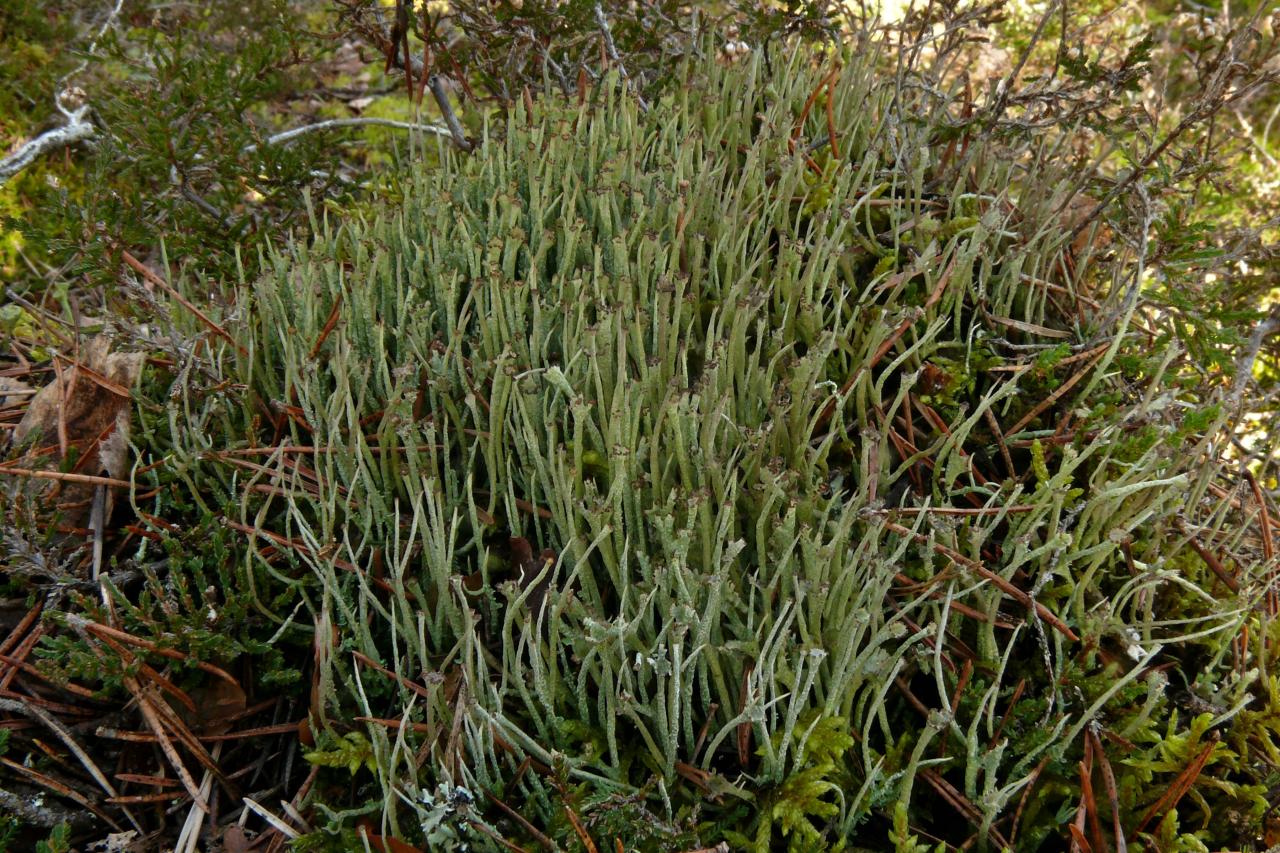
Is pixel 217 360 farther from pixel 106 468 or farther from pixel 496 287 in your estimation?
pixel 496 287

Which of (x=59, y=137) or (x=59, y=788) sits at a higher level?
(x=59, y=137)

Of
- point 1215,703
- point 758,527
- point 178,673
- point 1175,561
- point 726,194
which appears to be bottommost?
point 178,673

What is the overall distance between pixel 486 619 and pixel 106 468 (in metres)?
0.88

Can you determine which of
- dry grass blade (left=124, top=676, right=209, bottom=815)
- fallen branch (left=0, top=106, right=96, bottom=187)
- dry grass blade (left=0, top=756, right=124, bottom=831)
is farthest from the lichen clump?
fallen branch (left=0, top=106, right=96, bottom=187)

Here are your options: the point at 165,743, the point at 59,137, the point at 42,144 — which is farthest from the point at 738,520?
the point at 59,137

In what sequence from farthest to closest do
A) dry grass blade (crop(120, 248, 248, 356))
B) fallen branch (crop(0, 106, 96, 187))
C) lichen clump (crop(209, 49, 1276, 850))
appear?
fallen branch (crop(0, 106, 96, 187)), dry grass blade (crop(120, 248, 248, 356)), lichen clump (crop(209, 49, 1276, 850))

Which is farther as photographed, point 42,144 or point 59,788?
point 42,144

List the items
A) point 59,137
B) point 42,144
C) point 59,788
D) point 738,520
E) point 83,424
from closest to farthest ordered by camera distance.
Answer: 1. point 59,788
2. point 738,520
3. point 83,424
4. point 42,144
5. point 59,137

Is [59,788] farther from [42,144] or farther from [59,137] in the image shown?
[59,137]

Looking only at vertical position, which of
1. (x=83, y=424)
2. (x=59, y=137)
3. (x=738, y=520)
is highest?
(x=59, y=137)

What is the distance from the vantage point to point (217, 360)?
1941mm

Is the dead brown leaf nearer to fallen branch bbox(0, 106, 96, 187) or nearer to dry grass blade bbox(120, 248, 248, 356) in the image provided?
dry grass blade bbox(120, 248, 248, 356)

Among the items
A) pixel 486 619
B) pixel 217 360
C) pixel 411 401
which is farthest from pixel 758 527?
pixel 217 360

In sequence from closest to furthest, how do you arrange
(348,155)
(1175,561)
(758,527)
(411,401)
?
(758,527)
(411,401)
(1175,561)
(348,155)
